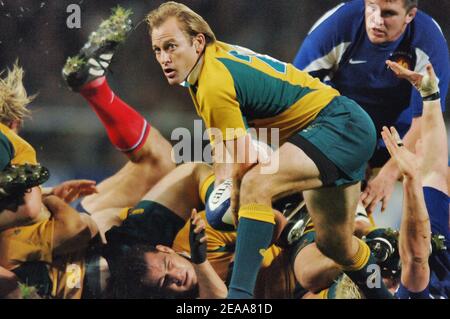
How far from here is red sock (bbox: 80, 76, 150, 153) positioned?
4.41 metres

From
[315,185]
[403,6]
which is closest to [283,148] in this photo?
[315,185]

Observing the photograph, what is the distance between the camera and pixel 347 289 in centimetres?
438

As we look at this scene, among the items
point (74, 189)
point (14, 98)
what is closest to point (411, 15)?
point (74, 189)

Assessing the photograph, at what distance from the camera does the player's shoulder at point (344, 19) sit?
4.33 meters

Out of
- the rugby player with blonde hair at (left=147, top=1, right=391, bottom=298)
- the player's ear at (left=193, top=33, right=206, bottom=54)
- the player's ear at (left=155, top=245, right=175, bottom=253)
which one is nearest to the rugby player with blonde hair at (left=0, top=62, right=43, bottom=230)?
the player's ear at (left=155, top=245, right=175, bottom=253)

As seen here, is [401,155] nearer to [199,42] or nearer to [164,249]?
[199,42]

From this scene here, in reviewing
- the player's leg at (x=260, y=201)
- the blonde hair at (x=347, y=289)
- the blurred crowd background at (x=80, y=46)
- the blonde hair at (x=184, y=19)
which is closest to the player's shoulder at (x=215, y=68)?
the blonde hair at (x=184, y=19)

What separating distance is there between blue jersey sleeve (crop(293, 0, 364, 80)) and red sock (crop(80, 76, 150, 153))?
2.92 ft

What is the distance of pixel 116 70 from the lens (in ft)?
14.5

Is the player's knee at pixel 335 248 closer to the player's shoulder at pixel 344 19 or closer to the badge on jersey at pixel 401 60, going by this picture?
the badge on jersey at pixel 401 60

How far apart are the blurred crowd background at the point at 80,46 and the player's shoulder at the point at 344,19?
0.15 ft

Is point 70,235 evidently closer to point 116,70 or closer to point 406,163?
point 116,70

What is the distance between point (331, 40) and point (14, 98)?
1.69m

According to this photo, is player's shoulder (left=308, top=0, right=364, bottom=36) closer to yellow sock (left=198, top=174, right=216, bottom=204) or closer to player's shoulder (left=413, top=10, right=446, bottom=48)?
player's shoulder (left=413, top=10, right=446, bottom=48)
